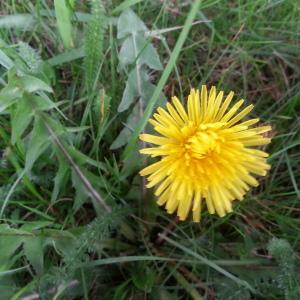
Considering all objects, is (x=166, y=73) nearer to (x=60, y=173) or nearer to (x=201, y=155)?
(x=201, y=155)

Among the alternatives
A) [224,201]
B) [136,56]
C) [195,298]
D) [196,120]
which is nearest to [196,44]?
[136,56]

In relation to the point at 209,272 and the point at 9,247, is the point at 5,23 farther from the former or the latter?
the point at 209,272

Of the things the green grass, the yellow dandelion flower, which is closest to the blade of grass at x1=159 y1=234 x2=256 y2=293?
the green grass

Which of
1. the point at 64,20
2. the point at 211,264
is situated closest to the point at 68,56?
the point at 64,20

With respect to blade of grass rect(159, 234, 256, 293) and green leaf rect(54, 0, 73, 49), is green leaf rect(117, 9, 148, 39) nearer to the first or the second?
A: green leaf rect(54, 0, 73, 49)

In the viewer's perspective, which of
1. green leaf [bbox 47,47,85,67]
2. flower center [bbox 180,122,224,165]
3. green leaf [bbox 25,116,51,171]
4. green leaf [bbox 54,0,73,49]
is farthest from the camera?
green leaf [bbox 47,47,85,67]

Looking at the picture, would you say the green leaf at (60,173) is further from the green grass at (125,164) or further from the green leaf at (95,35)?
the green leaf at (95,35)

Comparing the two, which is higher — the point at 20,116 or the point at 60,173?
the point at 20,116
